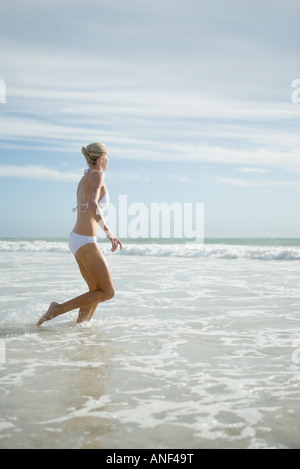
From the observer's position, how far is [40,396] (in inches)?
134

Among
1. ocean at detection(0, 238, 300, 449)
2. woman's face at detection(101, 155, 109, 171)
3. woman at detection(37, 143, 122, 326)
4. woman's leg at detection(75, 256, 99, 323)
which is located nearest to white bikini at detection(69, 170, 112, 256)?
woman at detection(37, 143, 122, 326)

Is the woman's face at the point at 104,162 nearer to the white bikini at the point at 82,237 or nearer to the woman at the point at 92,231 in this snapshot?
the woman at the point at 92,231

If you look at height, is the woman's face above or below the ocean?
above

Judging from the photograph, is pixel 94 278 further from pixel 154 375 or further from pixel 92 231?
pixel 154 375

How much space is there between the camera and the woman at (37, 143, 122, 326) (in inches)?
217

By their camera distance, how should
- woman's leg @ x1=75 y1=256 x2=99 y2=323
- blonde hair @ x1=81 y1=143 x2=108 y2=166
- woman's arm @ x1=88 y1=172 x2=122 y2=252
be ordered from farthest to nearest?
1. woman's leg @ x1=75 y1=256 x2=99 y2=323
2. blonde hair @ x1=81 y1=143 x2=108 y2=166
3. woman's arm @ x1=88 y1=172 x2=122 y2=252

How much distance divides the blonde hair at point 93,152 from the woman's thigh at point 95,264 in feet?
3.33

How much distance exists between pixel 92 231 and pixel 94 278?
1.82 ft

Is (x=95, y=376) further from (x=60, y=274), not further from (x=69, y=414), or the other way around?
(x=60, y=274)

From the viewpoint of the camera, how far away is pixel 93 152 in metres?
5.61

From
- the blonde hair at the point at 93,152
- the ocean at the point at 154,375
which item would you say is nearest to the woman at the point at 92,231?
the blonde hair at the point at 93,152

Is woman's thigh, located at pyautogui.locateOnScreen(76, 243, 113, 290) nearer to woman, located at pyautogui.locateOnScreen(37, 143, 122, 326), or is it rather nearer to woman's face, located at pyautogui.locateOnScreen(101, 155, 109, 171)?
woman, located at pyautogui.locateOnScreen(37, 143, 122, 326)
